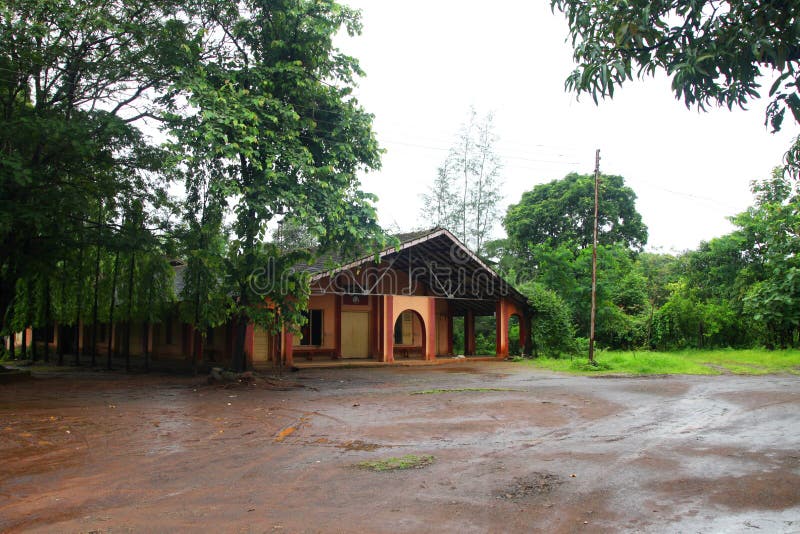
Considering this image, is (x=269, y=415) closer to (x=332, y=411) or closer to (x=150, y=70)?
(x=332, y=411)

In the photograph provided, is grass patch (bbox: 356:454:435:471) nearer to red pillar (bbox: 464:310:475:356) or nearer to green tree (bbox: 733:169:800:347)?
green tree (bbox: 733:169:800:347)

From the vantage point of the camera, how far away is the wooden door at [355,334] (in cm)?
2322

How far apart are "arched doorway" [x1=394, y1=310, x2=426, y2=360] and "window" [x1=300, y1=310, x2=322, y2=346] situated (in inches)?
150

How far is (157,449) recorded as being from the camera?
24.9 feet

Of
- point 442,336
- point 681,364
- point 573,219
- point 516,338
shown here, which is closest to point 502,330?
point 442,336

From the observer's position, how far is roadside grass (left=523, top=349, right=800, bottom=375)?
19.3 m

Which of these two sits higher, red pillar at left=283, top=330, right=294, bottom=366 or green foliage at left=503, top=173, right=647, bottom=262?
green foliage at left=503, top=173, right=647, bottom=262

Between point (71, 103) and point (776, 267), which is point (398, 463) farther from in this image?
point (776, 267)

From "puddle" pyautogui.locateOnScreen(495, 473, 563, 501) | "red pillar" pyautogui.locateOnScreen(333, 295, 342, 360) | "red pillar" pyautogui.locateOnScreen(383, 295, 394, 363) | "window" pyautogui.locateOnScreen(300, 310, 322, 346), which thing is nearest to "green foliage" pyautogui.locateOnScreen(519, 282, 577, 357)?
"red pillar" pyautogui.locateOnScreen(383, 295, 394, 363)

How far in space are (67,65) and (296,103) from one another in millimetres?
4963

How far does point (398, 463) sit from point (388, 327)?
594 inches

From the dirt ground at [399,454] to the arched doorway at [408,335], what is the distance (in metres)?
11.5

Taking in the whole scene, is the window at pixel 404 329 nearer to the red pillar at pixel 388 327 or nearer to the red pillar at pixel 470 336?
the red pillar at pixel 470 336

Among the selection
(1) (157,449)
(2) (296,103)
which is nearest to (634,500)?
(1) (157,449)
